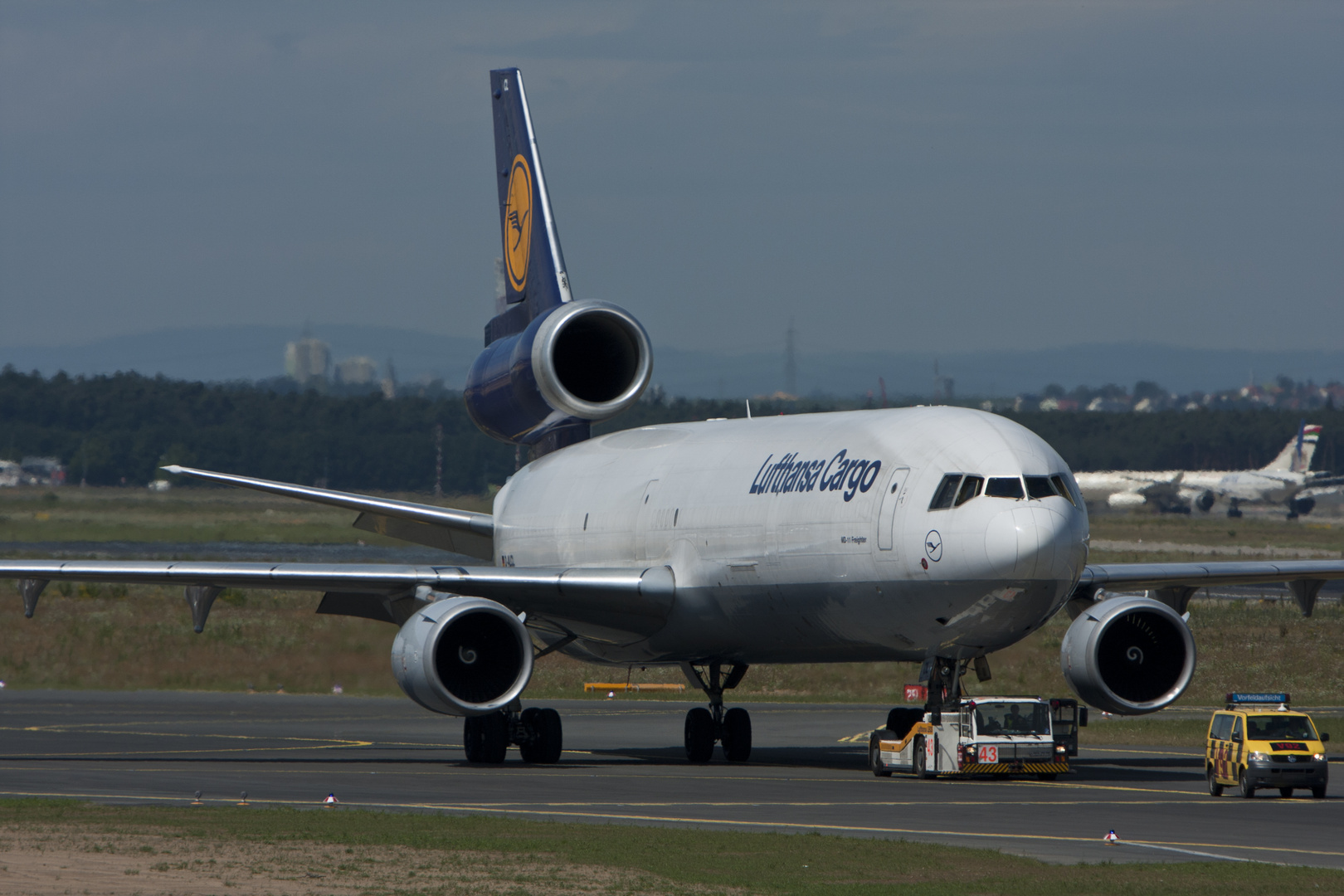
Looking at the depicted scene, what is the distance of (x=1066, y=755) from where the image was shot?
24672mm

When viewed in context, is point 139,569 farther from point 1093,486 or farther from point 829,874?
point 1093,486

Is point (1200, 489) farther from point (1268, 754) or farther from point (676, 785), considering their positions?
point (676, 785)

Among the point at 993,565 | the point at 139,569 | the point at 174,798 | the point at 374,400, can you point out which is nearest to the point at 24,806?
the point at 174,798

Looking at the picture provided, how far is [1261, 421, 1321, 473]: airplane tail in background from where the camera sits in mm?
147875

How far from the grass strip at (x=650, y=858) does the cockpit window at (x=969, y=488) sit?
653 centimetres

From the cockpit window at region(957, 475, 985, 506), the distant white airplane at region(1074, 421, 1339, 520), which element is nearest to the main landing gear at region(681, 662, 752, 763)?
the cockpit window at region(957, 475, 985, 506)

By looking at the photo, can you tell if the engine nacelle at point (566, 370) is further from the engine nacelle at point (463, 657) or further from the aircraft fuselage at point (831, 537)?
the engine nacelle at point (463, 657)

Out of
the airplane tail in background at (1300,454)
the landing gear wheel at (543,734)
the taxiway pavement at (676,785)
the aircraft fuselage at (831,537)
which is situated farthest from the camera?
the airplane tail in background at (1300,454)

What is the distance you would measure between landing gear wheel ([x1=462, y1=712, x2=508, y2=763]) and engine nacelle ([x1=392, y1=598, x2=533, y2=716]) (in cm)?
101

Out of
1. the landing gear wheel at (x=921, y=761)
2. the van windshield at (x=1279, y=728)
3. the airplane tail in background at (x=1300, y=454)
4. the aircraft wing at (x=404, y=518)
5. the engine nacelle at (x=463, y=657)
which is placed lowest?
the landing gear wheel at (x=921, y=761)

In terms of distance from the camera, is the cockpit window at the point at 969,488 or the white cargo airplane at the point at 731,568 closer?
the cockpit window at the point at 969,488

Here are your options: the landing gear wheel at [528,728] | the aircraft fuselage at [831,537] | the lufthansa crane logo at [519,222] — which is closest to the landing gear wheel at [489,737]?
the landing gear wheel at [528,728]

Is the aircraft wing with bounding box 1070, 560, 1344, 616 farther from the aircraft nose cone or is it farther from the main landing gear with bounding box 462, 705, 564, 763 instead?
the main landing gear with bounding box 462, 705, 564, 763

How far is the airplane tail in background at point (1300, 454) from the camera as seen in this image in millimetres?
147875
